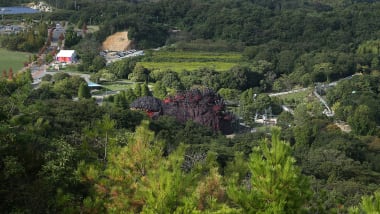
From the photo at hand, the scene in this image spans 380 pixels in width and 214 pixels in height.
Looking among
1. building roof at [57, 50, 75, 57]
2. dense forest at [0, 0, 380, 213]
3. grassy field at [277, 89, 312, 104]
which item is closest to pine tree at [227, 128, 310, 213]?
dense forest at [0, 0, 380, 213]

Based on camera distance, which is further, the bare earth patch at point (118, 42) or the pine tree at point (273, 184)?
the bare earth patch at point (118, 42)

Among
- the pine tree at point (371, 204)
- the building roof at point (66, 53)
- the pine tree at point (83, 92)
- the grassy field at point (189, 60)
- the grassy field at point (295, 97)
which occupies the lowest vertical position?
the grassy field at point (295, 97)

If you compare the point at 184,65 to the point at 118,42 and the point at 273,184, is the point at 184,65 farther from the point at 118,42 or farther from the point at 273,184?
the point at 273,184

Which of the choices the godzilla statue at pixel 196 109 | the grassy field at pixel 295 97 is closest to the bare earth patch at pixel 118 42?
the grassy field at pixel 295 97

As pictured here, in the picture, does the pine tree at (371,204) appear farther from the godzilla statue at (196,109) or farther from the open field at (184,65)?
the open field at (184,65)

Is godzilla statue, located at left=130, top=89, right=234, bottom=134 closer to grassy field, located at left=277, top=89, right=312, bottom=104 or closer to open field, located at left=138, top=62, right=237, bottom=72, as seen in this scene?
grassy field, located at left=277, top=89, right=312, bottom=104

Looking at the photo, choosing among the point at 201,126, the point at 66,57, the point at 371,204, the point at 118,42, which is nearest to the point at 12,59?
the point at 66,57
